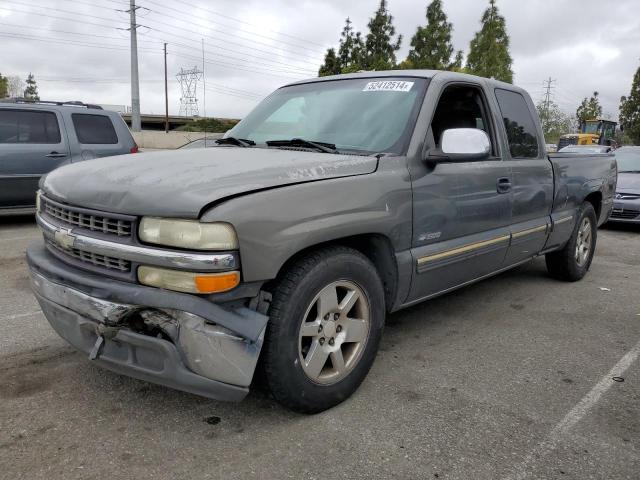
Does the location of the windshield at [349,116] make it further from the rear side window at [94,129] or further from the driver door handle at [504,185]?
the rear side window at [94,129]

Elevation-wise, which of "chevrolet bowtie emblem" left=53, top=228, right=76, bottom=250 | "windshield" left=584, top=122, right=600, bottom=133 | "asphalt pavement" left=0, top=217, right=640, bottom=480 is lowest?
"asphalt pavement" left=0, top=217, right=640, bottom=480

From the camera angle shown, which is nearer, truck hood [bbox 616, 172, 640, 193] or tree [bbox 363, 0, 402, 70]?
truck hood [bbox 616, 172, 640, 193]

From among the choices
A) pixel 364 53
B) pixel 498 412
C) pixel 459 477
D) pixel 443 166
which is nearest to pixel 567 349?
pixel 498 412

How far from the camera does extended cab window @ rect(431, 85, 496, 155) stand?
3570 millimetres

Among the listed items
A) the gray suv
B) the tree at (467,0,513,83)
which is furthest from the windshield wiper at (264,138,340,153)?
the tree at (467,0,513,83)

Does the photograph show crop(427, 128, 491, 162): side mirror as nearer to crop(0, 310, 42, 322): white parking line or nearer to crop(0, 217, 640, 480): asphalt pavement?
crop(0, 217, 640, 480): asphalt pavement

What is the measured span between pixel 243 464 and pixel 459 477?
0.90 m

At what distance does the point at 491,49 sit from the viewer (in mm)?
31141

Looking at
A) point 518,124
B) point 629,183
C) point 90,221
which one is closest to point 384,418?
point 90,221

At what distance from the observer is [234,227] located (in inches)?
85.6

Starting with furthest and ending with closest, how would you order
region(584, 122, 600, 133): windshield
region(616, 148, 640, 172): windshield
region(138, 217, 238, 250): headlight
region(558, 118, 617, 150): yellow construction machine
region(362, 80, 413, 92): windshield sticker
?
region(584, 122, 600, 133): windshield < region(558, 118, 617, 150): yellow construction machine < region(616, 148, 640, 172): windshield < region(362, 80, 413, 92): windshield sticker < region(138, 217, 238, 250): headlight

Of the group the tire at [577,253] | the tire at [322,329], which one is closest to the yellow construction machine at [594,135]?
the tire at [577,253]

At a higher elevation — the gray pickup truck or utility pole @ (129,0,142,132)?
utility pole @ (129,0,142,132)

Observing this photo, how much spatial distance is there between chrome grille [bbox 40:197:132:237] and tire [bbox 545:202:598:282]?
4.30m
